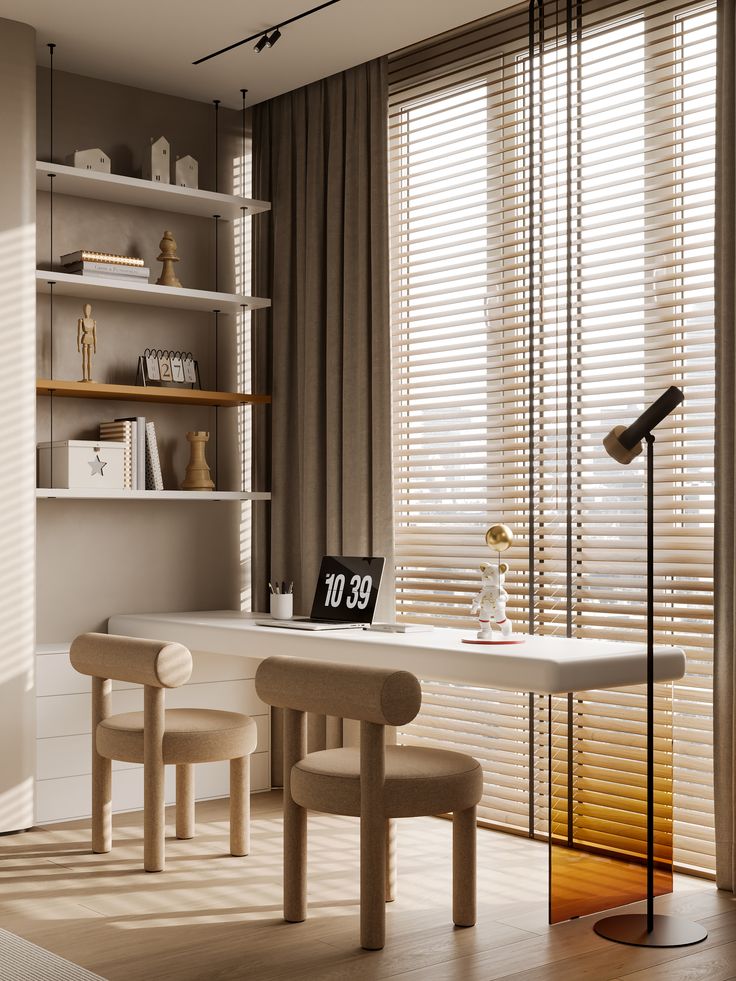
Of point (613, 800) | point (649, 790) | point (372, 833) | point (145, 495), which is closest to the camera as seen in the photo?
point (372, 833)

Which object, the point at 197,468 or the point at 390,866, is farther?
the point at 197,468

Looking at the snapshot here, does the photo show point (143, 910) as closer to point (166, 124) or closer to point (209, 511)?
point (209, 511)

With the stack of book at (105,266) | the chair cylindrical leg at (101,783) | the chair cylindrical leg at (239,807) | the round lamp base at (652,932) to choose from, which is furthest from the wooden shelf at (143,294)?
the round lamp base at (652,932)

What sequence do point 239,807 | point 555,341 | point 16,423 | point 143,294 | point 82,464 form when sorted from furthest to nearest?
1. point 143,294
2. point 82,464
3. point 16,423
4. point 555,341
5. point 239,807

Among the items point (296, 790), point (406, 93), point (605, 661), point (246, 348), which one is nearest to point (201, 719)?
point (296, 790)

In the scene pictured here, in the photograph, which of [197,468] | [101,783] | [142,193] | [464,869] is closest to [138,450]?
[197,468]

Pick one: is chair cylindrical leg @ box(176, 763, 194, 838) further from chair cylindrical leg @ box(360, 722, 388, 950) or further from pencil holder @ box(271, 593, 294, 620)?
chair cylindrical leg @ box(360, 722, 388, 950)

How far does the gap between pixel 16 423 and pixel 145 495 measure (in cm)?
55

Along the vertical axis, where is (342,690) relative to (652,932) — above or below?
above

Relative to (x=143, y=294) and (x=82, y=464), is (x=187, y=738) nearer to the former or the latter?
(x=82, y=464)

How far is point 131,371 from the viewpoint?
14.8ft

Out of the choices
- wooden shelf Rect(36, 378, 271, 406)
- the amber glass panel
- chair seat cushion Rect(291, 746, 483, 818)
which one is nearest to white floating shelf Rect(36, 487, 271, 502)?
wooden shelf Rect(36, 378, 271, 406)

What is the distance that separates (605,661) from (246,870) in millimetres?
1264

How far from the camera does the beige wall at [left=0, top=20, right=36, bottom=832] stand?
152 inches
